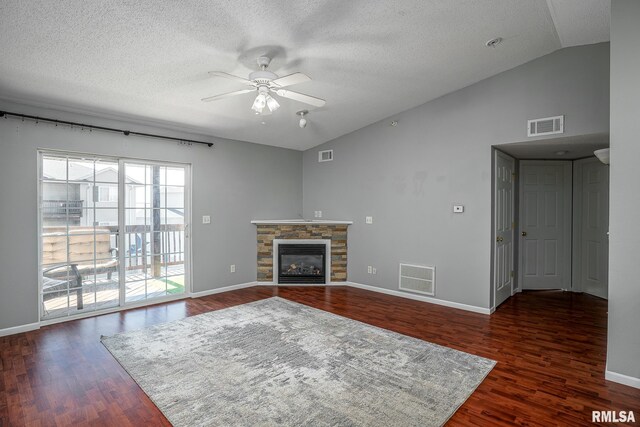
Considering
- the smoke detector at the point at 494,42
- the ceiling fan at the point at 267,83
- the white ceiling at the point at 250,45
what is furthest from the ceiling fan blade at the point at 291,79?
the smoke detector at the point at 494,42

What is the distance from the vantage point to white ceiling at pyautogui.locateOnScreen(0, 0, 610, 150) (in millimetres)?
2502

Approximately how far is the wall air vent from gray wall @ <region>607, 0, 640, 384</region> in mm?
2296

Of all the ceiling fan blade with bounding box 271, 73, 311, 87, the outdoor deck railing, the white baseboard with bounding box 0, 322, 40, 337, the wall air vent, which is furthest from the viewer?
the wall air vent

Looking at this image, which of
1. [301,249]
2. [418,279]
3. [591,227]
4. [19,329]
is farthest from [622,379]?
[19,329]

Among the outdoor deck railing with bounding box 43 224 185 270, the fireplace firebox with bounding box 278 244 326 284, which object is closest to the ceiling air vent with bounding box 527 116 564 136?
the fireplace firebox with bounding box 278 244 326 284

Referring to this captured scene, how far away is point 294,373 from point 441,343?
1.60 m

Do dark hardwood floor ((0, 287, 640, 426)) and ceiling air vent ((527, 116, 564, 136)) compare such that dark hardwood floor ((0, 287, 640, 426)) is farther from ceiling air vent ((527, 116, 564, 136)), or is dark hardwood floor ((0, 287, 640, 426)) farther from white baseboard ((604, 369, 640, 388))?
ceiling air vent ((527, 116, 564, 136))

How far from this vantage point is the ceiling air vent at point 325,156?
6.18 m

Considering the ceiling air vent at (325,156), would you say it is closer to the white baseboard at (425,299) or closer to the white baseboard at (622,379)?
the white baseboard at (425,299)

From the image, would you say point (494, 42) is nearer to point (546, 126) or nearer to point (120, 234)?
point (546, 126)

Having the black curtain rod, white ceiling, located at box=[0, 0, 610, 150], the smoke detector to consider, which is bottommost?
the black curtain rod

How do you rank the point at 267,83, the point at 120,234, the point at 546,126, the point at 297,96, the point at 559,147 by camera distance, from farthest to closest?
the point at 120,234 < the point at 559,147 < the point at 546,126 < the point at 297,96 < the point at 267,83

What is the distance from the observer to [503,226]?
4.77 meters

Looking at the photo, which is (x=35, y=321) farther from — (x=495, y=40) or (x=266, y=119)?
(x=495, y=40)
